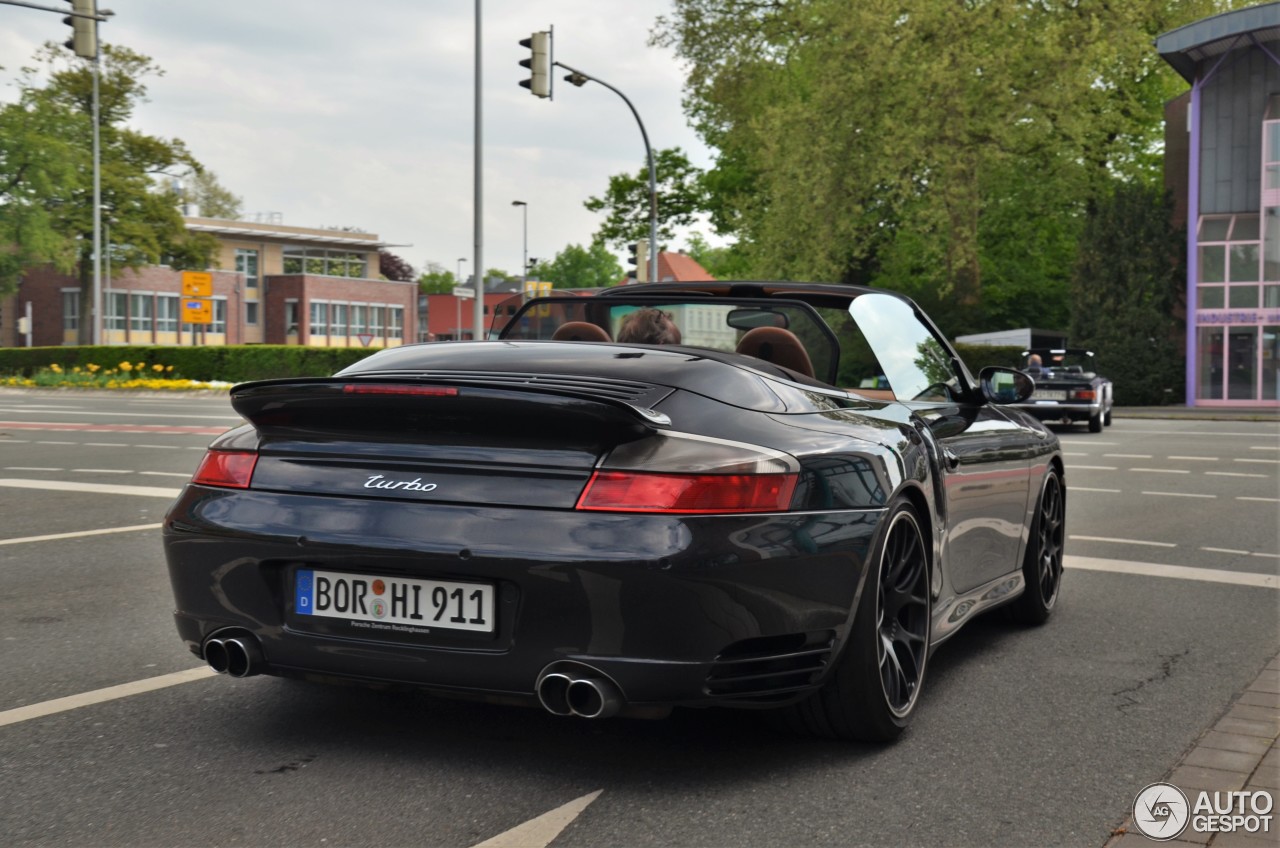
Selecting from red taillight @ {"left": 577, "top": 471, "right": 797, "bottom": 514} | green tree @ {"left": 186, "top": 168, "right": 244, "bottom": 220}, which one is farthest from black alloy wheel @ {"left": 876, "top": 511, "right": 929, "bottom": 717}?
green tree @ {"left": 186, "top": 168, "right": 244, "bottom": 220}

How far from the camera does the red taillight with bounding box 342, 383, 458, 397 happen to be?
3.74m

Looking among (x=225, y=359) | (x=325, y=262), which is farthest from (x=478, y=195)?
(x=325, y=262)

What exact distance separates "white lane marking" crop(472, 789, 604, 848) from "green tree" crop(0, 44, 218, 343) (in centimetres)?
6083

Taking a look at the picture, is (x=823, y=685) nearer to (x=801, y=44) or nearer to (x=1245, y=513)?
(x=1245, y=513)

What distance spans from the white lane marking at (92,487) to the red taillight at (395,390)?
8.07 m

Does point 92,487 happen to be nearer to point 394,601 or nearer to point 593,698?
point 394,601

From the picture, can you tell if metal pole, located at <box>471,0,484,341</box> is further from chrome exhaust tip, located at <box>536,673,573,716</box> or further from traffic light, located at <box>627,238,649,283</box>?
chrome exhaust tip, located at <box>536,673,573,716</box>

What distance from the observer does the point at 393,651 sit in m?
3.72

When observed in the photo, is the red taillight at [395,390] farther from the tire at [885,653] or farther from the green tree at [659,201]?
the green tree at [659,201]

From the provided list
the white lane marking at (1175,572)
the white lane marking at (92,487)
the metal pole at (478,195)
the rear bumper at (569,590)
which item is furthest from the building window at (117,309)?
the rear bumper at (569,590)

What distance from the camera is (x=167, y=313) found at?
3127 inches

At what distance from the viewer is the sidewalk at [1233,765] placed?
3.40 meters

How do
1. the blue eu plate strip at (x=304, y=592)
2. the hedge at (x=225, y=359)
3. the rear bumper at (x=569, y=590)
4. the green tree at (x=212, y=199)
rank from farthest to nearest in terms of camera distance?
the green tree at (x=212, y=199) → the hedge at (x=225, y=359) → the blue eu plate strip at (x=304, y=592) → the rear bumper at (x=569, y=590)

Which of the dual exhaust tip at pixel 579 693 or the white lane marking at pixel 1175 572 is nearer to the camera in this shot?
the dual exhaust tip at pixel 579 693
